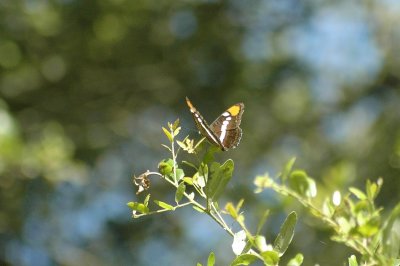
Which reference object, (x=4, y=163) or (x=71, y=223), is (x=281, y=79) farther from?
(x=4, y=163)

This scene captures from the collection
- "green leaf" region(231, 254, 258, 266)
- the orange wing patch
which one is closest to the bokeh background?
the orange wing patch

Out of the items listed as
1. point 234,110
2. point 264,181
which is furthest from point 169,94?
point 264,181

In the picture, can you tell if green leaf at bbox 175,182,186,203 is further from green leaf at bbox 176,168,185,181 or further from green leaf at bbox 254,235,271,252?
green leaf at bbox 254,235,271,252

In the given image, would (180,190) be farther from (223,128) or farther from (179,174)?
(223,128)

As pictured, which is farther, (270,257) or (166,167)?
(166,167)

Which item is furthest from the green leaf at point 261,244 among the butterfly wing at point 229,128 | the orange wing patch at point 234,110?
the orange wing patch at point 234,110

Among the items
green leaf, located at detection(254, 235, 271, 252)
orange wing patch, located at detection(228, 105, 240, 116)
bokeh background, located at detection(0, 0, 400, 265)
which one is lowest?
bokeh background, located at detection(0, 0, 400, 265)
